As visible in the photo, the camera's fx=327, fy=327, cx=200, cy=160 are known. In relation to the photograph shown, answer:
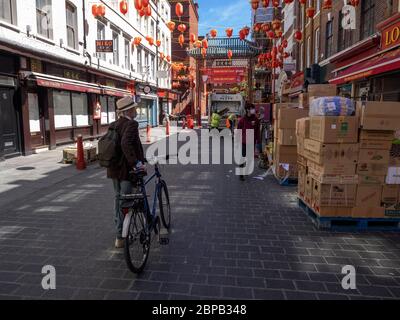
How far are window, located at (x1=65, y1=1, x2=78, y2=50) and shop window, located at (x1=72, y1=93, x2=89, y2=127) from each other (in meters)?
2.47

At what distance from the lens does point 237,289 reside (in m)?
3.36

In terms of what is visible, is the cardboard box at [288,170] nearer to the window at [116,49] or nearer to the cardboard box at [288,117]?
the cardboard box at [288,117]

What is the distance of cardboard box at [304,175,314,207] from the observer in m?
5.43

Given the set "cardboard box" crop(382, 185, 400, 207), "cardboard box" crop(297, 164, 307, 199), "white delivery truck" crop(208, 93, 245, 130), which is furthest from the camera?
"white delivery truck" crop(208, 93, 245, 130)

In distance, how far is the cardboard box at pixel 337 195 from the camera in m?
5.00

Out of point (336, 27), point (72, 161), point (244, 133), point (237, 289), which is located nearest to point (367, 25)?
point (336, 27)

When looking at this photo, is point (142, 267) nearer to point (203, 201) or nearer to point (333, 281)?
point (333, 281)

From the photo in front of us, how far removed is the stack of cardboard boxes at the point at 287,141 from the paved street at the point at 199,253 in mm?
1040

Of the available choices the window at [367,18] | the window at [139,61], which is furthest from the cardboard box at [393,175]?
the window at [139,61]

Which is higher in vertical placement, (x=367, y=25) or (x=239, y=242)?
(x=367, y=25)

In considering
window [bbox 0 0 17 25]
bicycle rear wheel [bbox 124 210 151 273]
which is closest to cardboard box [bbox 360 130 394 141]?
bicycle rear wheel [bbox 124 210 151 273]

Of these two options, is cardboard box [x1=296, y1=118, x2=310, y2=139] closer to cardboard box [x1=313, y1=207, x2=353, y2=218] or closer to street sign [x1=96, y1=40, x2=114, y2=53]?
cardboard box [x1=313, y1=207, x2=353, y2=218]

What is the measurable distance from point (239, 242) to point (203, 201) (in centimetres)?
221

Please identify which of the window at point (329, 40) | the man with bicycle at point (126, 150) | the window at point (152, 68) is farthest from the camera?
the window at point (152, 68)
